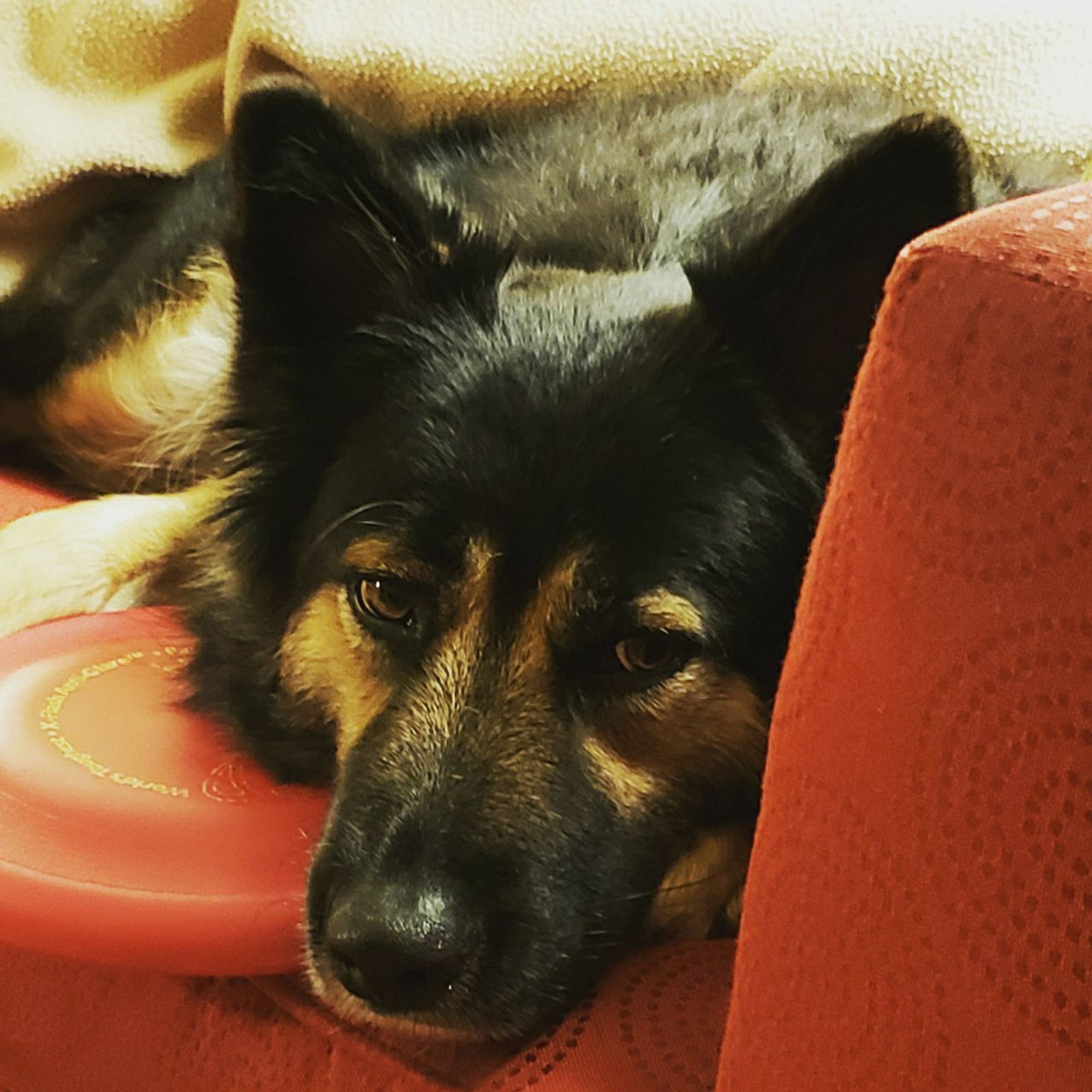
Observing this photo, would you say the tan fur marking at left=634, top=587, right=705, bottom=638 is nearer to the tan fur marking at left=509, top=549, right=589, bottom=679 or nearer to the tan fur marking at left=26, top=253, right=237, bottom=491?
the tan fur marking at left=509, top=549, right=589, bottom=679

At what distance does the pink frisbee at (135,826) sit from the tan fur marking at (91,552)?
158mm

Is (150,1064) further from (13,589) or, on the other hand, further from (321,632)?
(13,589)

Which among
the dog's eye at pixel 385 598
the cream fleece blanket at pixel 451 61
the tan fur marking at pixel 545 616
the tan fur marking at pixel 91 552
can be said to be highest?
the cream fleece blanket at pixel 451 61

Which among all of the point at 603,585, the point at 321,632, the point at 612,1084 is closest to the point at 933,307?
the point at 603,585

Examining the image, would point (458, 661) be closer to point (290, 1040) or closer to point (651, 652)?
point (651, 652)

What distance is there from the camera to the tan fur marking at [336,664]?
1.38m

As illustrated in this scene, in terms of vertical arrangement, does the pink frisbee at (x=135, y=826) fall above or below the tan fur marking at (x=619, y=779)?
below

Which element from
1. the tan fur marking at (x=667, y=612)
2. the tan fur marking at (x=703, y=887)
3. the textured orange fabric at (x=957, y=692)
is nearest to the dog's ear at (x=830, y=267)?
the tan fur marking at (x=667, y=612)

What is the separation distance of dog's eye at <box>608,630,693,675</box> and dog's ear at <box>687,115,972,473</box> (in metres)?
0.23

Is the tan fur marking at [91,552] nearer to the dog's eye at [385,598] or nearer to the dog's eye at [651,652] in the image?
the dog's eye at [385,598]

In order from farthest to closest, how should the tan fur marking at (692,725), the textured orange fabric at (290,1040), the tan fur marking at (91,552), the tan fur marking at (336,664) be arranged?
the tan fur marking at (91,552)
the tan fur marking at (336,664)
the tan fur marking at (692,725)
the textured orange fabric at (290,1040)

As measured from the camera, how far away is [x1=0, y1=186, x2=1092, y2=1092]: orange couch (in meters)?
0.65

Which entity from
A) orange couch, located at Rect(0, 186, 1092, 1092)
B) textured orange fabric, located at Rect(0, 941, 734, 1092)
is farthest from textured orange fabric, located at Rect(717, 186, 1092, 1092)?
textured orange fabric, located at Rect(0, 941, 734, 1092)

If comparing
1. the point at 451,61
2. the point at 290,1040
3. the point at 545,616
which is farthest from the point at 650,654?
the point at 451,61
